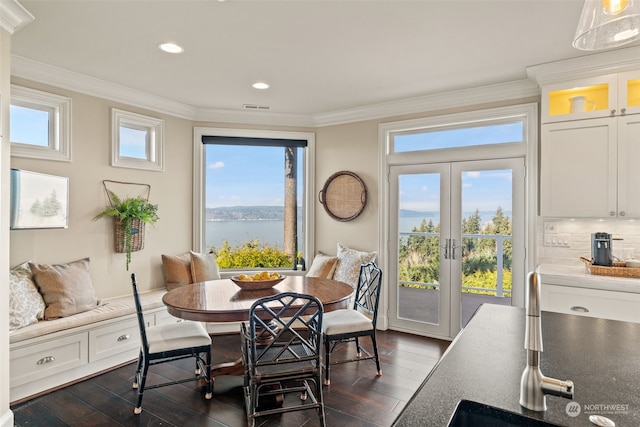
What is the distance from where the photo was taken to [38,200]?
122 inches

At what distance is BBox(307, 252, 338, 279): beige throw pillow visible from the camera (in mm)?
4406

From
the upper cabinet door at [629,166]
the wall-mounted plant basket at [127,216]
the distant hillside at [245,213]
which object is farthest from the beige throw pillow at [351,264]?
the upper cabinet door at [629,166]

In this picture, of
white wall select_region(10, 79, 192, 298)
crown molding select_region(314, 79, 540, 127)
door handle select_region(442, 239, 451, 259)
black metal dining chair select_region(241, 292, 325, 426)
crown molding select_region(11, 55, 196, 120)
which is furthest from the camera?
door handle select_region(442, 239, 451, 259)

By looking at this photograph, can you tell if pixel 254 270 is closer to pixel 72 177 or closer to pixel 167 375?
pixel 167 375

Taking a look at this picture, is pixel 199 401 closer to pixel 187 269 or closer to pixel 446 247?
pixel 187 269

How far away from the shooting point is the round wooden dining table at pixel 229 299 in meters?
2.46

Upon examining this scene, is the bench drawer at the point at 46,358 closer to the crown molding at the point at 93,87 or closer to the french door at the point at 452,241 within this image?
the crown molding at the point at 93,87

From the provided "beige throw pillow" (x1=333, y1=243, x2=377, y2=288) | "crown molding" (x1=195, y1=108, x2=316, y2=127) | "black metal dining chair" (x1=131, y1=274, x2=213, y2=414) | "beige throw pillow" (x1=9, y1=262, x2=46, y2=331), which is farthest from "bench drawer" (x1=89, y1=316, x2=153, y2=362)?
"crown molding" (x1=195, y1=108, x2=316, y2=127)

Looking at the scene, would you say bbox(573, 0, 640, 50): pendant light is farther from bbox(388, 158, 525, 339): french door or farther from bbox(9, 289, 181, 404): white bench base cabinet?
bbox(9, 289, 181, 404): white bench base cabinet

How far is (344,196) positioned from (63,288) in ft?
10.2

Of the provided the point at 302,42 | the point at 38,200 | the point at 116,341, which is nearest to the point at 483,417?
the point at 302,42

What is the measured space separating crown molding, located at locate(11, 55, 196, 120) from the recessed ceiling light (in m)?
1.20

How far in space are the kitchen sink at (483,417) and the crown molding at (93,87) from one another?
407 centimetres
